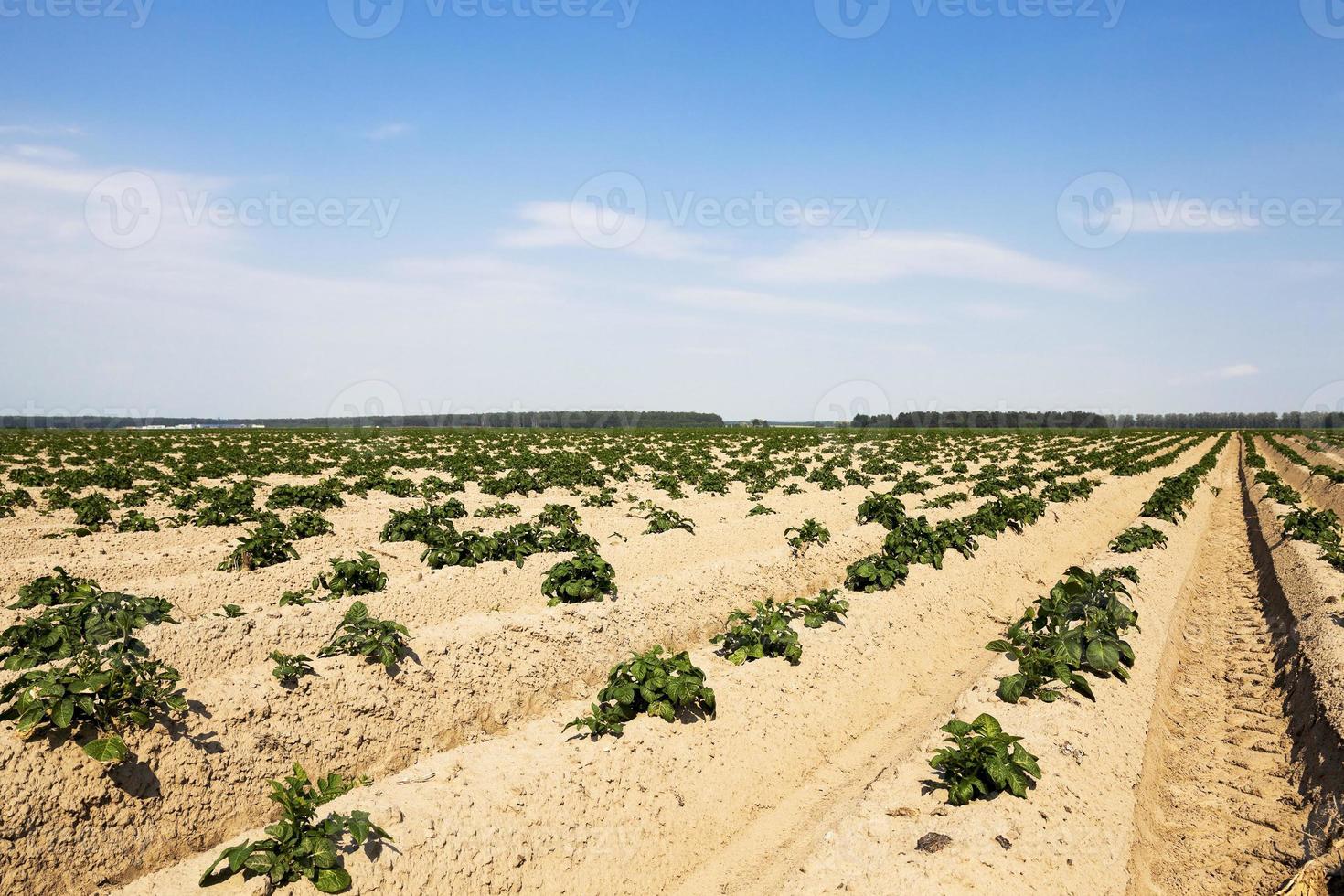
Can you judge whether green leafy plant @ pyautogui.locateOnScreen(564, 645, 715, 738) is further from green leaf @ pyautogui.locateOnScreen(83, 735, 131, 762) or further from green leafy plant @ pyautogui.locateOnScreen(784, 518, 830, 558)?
green leafy plant @ pyautogui.locateOnScreen(784, 518, 830, 558)

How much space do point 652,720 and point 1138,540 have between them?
46.7 feet

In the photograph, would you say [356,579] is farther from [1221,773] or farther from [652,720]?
[1221,773]

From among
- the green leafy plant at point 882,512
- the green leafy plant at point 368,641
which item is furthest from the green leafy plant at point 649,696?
the green leafy plant at point 882,512

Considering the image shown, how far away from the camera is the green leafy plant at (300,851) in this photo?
192 inches

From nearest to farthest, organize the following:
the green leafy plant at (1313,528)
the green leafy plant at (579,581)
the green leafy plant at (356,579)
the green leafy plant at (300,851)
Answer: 1. the green leafy plant at (300,851)
2. the green leafy plant at (356,579)
3. the green leafy plant at (579,581)
4. the green leafy plant at (1313,528)

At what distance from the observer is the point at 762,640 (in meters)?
9.37

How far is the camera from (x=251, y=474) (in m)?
30.1

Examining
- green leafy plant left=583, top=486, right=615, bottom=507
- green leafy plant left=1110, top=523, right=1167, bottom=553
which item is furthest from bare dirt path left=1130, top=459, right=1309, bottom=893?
green leafy plant left=583, top=486, right=615, bottom=507

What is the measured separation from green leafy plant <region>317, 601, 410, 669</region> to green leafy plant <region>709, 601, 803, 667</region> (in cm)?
419

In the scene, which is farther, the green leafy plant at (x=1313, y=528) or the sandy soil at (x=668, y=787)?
the green leafy plant at (x=1313, y=528)

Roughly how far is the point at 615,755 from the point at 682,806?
2.65ft

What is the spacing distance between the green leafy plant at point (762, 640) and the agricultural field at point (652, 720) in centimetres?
5

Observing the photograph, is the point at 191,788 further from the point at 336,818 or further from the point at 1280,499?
the point at 1280,499

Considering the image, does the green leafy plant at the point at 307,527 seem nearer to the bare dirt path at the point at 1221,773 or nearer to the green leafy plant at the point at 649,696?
the green leafy plant at the point at 649,696
